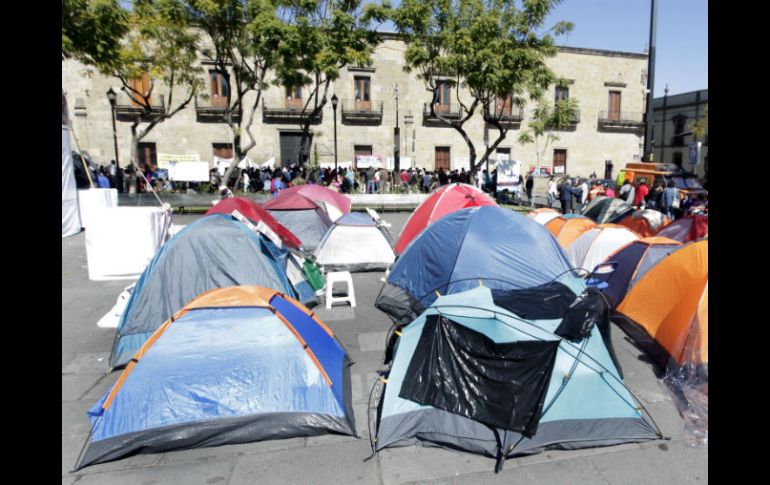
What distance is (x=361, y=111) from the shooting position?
2680cm

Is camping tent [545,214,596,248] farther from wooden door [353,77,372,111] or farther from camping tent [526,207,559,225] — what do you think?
wooden door [353,77,372,111]

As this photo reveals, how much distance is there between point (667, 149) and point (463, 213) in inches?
1573

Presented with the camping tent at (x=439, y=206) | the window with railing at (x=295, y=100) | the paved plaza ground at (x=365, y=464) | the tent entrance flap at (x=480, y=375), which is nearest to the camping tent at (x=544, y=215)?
the camping tent at (x=439, y=206)

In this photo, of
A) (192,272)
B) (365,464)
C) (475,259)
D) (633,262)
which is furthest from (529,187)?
(365,464)

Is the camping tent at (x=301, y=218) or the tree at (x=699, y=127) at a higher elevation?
the tree at (x=699, y=127)

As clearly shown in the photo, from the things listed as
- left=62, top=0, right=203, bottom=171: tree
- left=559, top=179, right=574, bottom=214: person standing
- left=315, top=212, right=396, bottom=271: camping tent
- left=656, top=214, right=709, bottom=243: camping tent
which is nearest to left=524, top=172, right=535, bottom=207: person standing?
left=559, top=179, right=574, bottom=214: person standing

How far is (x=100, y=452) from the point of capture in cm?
382

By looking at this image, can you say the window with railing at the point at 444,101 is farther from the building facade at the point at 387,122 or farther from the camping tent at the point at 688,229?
the camping tent at the point at 688,229

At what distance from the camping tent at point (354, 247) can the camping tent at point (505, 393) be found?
5515 millimetres

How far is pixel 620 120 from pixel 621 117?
1.18 feet

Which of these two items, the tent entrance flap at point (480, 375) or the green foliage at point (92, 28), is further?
the green foliage at point (92, 28)

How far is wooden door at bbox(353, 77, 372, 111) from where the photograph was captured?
1065 inches

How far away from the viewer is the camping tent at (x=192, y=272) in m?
5.57
